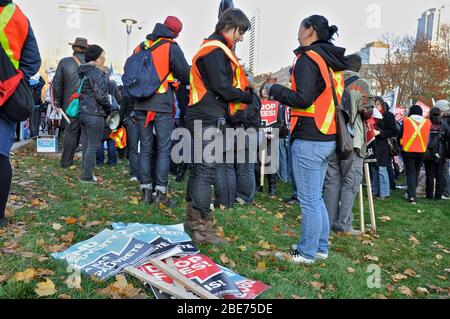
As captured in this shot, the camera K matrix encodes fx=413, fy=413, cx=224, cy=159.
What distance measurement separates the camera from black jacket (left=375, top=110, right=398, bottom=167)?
865 centimetres

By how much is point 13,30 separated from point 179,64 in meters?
1.98

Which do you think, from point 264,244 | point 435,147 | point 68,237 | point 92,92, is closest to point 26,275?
point 68,237

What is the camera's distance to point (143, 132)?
539cm

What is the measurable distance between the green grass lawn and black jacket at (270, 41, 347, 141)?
1.25 meters

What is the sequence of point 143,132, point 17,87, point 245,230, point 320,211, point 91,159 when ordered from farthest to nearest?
point 91,159, point 143,132, point 245,230, point 320,211, point 17,87

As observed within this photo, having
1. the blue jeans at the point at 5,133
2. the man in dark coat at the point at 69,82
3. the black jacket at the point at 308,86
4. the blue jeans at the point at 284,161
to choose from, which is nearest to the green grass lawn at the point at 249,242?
the blue jeans at the point at 5,133

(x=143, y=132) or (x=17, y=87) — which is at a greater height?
(x=17, y=87)

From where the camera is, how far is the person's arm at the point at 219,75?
3846mm

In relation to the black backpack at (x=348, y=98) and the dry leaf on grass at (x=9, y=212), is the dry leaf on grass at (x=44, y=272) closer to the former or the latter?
the dry leaf on grass at (x=9, y=212)

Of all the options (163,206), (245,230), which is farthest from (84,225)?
(245,230)

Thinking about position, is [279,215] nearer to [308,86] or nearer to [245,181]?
[245,181]

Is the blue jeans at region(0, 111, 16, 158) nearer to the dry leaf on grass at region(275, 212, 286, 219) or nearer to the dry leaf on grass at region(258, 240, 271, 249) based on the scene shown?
the dry leaf on grass at region(258, 240, 271, 249)
